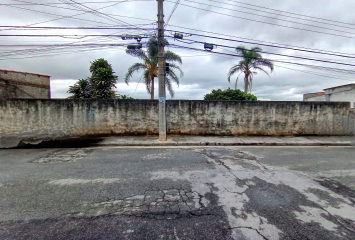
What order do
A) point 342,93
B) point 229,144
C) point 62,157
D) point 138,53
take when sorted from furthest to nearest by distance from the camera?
point 342,93 → point 138,53 → point 229,144 → point 62,157

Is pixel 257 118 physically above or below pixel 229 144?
above

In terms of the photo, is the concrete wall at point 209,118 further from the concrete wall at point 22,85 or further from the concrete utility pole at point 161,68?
the concrete wall at point 22,85

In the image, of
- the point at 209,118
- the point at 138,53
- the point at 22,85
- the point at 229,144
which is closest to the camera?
the point at 229,144

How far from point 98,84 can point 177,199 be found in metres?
15.3

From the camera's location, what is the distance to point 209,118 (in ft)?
30.6

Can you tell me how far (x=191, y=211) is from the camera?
2.52m

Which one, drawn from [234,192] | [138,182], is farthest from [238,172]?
[138,182]

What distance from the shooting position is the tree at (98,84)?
51.2 feet

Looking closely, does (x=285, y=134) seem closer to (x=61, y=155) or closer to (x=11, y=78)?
(x=61, y=155)

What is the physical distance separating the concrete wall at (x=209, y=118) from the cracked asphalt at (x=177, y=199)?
12.8 feet

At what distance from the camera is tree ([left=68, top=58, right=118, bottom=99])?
15617 millimetres

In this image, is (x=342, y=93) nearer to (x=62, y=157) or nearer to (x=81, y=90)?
(x=62, y=157)

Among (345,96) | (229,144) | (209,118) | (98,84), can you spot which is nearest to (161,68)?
(209,118)

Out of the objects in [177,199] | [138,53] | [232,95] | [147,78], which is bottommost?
[177,199]
